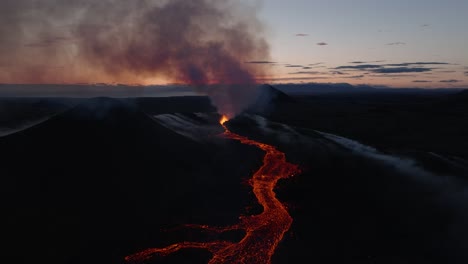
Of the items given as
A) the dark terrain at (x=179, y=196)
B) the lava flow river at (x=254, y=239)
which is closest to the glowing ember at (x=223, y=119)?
the dark terrain at (x=179, y=196)

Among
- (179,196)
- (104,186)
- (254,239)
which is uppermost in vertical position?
(104,186)

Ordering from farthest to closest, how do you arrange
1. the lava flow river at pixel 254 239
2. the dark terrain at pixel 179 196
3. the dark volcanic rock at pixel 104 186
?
the dark volcanic rock at pixel 104 186 → the dark terrain at pixel 179 196 → the lava flow river at pixel 254 239

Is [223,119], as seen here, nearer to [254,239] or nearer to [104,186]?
[104,186]

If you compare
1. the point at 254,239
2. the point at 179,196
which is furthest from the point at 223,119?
the point at 254,239

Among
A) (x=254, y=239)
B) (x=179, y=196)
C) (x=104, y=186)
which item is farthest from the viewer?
(x=179, y=196)

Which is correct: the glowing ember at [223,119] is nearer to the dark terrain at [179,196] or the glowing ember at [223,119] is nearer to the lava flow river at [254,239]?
the dark terrain at [179,196]

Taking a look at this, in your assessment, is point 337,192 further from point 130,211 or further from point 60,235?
point 60,235

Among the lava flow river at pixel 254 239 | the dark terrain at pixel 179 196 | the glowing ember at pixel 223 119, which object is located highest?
the glowing ember at pixel 223 119

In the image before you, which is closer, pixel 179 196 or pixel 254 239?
pixel 254 239

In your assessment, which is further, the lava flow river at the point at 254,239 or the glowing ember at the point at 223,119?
the glowing ember at the point at 223,119

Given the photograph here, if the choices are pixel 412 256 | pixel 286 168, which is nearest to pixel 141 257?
pixel 412 256
